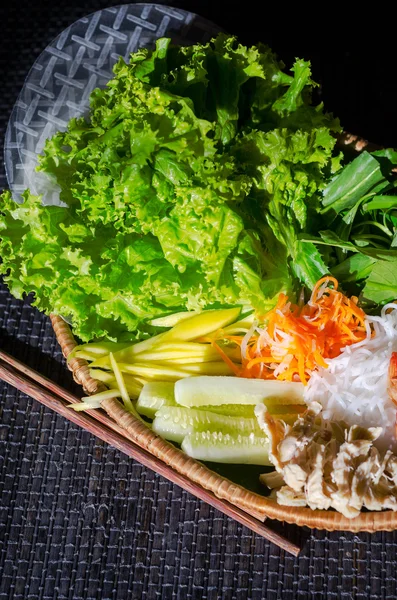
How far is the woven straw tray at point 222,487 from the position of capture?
6.44 feet

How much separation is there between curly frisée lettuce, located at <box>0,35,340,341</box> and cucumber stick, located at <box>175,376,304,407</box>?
9.7 inches

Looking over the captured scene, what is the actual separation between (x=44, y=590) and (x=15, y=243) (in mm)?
1211

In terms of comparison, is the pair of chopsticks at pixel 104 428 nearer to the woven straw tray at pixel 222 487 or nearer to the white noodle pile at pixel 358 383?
the woven straw tray at pixel 222 487

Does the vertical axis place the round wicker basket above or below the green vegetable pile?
below

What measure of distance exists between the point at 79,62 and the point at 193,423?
1.56 metres

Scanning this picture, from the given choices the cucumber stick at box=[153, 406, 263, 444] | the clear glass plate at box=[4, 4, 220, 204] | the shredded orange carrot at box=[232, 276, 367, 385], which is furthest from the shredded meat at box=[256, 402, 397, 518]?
the clear glass plate at box=[4, 4, 220, 204]

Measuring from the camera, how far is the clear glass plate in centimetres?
272

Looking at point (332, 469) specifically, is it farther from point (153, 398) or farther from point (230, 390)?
point (153, 398)

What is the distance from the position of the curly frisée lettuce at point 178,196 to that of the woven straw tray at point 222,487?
25cm

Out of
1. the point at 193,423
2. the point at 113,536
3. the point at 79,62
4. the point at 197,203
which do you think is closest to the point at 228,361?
the point at 193,423

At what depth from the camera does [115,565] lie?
94.0 inches

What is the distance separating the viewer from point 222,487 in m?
2.07

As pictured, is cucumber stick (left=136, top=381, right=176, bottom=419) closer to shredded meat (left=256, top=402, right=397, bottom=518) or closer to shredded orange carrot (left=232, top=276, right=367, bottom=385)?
shredded orange carrot (left=232, top=276, right=367, bottom=385)

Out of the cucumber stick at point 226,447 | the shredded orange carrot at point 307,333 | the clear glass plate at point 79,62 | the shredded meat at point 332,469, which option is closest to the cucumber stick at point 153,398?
the cucumber stick at point 226,447
